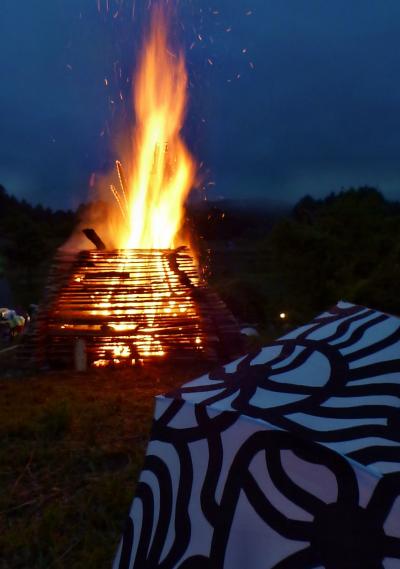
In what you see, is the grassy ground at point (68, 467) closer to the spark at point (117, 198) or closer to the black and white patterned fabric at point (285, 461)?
the black and white patterned fabric at point (285, 461)

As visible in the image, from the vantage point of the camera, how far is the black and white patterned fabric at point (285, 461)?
62.3 inches

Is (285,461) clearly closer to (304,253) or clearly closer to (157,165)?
(157,165)

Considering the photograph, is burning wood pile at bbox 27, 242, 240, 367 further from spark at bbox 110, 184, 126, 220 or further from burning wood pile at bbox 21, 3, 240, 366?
spark at bbox 110, 184, 126, 220

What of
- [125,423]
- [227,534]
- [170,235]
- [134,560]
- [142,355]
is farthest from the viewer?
[170,235]

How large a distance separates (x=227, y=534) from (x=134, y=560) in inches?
→ 18.7

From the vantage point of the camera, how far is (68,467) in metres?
4.18

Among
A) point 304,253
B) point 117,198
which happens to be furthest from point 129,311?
point 304,253

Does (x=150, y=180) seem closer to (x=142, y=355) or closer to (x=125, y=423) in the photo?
(x=142, y=355)

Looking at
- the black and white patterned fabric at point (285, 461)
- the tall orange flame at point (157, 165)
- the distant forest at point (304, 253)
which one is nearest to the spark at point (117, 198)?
the tall orange flame at point (157, 165)

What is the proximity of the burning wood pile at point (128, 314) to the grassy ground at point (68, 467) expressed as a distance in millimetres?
812

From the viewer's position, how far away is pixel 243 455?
1.87m

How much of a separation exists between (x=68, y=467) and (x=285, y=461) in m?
2.71

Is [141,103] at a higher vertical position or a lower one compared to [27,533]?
higher

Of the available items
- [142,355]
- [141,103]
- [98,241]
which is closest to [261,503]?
[142,355]
